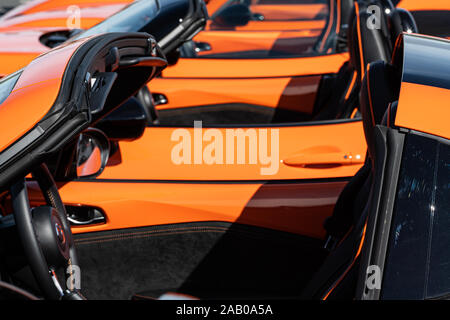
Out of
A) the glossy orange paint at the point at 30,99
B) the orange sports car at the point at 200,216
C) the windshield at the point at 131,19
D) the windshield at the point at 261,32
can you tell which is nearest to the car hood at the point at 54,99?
the glossy orange paint at the point at 30,99

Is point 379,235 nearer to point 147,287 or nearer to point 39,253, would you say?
point 39,253

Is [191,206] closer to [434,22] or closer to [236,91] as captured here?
[434,22]

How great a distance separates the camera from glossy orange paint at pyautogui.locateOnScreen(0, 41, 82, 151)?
135 centimetres

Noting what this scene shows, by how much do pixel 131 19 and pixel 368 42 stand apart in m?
1.14

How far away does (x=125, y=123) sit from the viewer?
2562mm

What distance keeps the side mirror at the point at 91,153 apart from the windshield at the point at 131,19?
559 mm

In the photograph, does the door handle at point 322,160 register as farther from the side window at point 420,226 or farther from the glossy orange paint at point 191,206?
the side window at point 420,226

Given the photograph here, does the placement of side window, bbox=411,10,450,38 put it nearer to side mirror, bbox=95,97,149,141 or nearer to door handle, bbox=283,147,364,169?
door handle, bbox=283,147,364,169

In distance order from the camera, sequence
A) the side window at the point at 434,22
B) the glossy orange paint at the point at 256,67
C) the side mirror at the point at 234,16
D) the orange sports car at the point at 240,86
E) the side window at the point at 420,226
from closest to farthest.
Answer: the side window at the point at 420,226, the side window at the point at 434,22, the orange sports car at the point at 240,86, the glossy orange paint at the point at 256,67, the side mirror at the point at 234,16

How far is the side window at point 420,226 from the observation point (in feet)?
4.23

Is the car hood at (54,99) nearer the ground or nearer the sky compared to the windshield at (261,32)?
nearer the sky

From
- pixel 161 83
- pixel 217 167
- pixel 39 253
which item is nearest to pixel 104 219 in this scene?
A: pixel 217 167

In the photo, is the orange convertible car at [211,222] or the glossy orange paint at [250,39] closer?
the orange convertible car at [211,222]

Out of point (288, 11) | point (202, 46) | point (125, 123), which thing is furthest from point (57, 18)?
point (125, 123)
